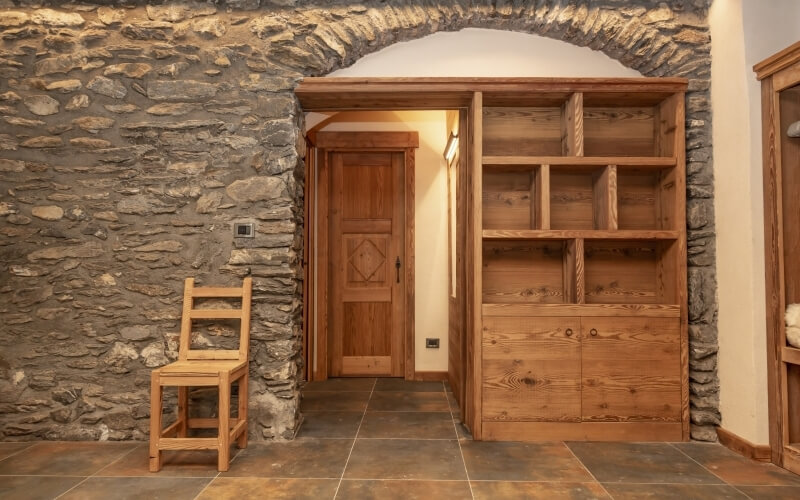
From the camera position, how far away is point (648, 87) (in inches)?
111

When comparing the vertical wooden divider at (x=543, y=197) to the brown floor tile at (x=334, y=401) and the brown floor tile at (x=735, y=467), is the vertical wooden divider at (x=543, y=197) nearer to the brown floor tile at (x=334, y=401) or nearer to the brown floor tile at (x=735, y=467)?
the brown floor tile at (x=735, y=467)

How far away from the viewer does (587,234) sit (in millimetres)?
2789

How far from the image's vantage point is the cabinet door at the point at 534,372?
9.10 feet

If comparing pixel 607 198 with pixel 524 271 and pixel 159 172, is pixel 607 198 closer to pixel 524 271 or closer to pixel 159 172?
pixel 524 271

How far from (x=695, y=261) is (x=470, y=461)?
5.55ft

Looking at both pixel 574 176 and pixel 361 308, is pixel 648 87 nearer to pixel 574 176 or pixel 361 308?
pixel 574 176

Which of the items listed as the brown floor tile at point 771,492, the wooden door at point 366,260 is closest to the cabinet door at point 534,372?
the brown floor tile at point 771,492

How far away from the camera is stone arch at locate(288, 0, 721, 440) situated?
9.26ft

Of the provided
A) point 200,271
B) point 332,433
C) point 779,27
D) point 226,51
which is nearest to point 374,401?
point 332,433

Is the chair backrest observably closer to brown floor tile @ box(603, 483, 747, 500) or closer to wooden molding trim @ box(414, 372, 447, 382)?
brown floor tile @ box(603, 483, 747, 500)

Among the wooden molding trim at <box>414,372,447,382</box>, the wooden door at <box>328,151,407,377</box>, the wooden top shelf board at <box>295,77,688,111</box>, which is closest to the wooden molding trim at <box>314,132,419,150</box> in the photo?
the wooden door at <box>328,151,407,377</box>

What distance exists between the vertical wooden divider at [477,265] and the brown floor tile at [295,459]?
2.41 feet

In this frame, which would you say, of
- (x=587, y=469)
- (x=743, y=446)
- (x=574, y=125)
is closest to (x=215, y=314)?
(x=587, y=469)

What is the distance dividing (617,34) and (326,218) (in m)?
2.68
